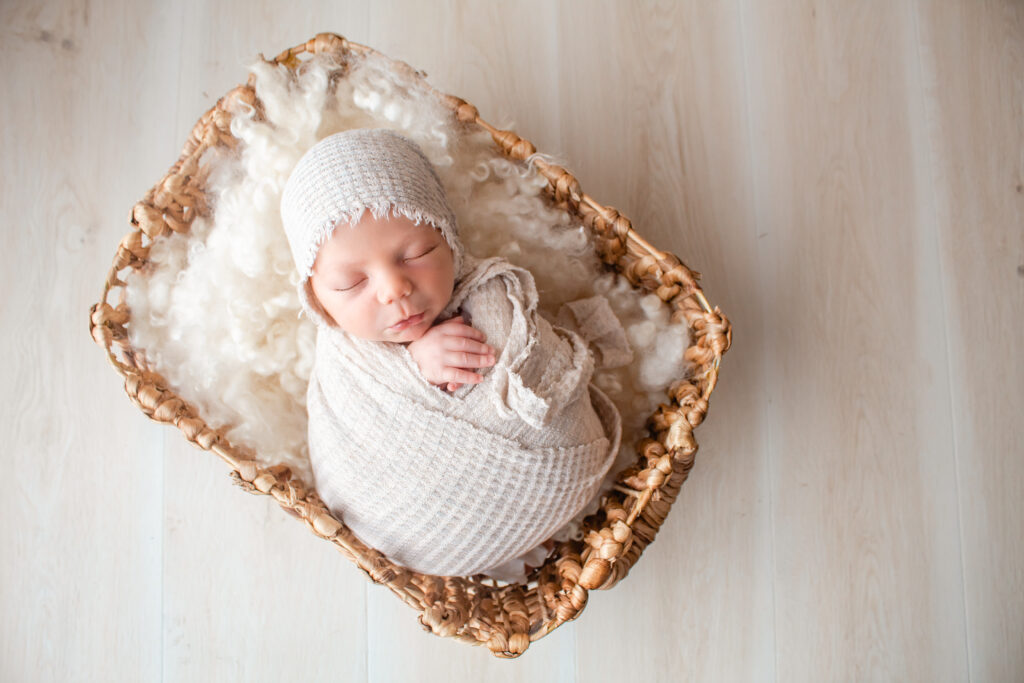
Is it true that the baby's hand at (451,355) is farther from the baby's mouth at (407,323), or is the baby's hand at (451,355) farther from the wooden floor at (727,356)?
the wooden floor at (727,356)

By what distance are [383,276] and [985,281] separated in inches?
45.3

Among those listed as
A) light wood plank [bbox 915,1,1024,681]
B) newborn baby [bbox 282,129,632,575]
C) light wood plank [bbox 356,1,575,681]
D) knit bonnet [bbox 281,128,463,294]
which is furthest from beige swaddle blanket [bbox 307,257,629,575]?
light wood plank [bbox 915,1,1024,681]

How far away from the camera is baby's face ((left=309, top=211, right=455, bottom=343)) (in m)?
0.83

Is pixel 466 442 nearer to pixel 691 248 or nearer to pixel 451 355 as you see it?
pixel 451 355

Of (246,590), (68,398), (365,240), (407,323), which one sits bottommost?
(246,590)

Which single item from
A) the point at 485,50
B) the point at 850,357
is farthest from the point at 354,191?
the point at 850,357

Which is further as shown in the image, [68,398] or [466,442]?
[68,398]

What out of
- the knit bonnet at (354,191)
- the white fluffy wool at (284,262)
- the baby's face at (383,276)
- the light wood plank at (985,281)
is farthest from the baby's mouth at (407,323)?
the light wood plank at (985,281)

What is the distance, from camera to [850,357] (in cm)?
122

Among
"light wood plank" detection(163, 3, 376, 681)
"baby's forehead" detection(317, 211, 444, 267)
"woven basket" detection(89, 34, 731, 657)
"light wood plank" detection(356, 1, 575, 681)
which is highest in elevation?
"light wood plank" detection(356, 1, 575, 681)

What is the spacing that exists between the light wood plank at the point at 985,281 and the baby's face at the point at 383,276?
101 centimetres

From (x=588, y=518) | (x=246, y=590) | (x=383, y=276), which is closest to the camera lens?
(x=383, y=276)

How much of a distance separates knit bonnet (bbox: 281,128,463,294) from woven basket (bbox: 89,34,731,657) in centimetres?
20

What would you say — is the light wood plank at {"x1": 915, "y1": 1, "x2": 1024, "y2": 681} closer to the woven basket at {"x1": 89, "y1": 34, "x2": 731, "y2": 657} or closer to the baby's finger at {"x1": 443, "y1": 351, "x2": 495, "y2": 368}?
the woven basket at {"x1": 89, "y1": 34, "x2": 731, "y2": 657}
